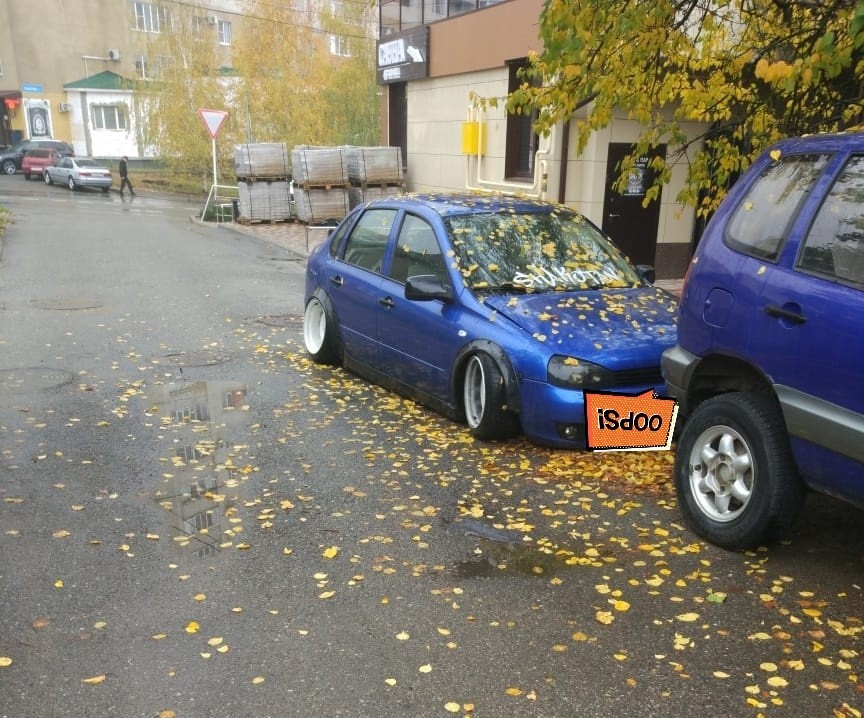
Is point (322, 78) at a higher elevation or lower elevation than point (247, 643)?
higher

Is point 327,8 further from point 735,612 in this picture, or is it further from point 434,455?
point 735,612

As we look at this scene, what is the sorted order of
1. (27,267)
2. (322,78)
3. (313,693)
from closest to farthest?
(313,693) → (27,267) → (322,78)

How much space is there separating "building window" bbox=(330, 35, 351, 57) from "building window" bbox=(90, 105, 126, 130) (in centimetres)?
2029

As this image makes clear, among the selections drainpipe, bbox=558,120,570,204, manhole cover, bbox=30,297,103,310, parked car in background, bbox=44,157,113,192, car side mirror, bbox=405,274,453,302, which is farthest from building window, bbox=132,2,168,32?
car side mirror, bbox=405,274,453,302

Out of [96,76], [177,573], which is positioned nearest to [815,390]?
[177,573]

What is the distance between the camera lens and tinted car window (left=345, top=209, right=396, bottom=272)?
23.6 feet

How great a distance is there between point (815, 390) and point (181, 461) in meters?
3.92

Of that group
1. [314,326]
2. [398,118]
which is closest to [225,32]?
[398,118]

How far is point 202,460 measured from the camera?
5555 millimetres

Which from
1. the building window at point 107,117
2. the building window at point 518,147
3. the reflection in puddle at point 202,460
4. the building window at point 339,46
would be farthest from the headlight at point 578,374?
the building window at point 107,117

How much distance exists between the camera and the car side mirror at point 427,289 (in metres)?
6.10

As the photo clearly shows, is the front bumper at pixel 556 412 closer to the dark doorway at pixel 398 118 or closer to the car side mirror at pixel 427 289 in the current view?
the car side mirror at pixel 427 289

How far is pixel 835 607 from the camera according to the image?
12.1 ft

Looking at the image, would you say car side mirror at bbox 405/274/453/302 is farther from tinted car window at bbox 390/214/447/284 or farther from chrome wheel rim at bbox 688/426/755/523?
chrome wheel rim at bbox 688/426/755/523
